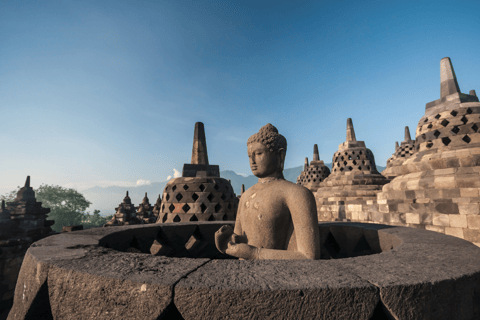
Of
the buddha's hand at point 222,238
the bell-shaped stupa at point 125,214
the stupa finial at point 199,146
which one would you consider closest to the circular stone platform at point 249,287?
the buddha's hand at point 222,238

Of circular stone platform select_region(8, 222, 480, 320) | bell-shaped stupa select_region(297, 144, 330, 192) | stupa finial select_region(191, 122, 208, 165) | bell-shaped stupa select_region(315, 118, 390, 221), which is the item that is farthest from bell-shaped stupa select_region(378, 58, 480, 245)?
bell-shaped stupa select_region(297, 144, 330, 192)

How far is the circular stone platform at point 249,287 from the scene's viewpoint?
1.17 metres

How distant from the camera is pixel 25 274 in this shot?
1.77 m

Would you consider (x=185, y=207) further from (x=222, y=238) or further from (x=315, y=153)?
(x=315, y=153)

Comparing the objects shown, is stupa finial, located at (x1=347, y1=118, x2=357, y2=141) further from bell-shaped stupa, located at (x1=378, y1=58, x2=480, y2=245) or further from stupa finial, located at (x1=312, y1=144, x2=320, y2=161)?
bell-shaped stupa, located at (x1=378, y1=58, x2=480, y2=245)

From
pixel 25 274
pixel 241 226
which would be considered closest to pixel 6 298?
pixel 25 274

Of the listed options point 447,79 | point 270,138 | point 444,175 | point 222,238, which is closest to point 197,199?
point 222,238

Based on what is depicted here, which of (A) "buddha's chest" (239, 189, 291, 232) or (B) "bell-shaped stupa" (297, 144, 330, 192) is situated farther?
(B) "bell-shaped stupa" (297, 144, 330, 192)

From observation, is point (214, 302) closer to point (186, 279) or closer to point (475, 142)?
point (186, 279)

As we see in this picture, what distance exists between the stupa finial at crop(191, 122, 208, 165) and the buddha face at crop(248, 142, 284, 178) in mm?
4130

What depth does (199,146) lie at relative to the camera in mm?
6773

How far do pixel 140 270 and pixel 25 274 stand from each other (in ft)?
3.63

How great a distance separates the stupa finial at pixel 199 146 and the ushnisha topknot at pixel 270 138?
13.5ft

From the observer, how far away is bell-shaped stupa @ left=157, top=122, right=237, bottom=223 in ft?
18.3
